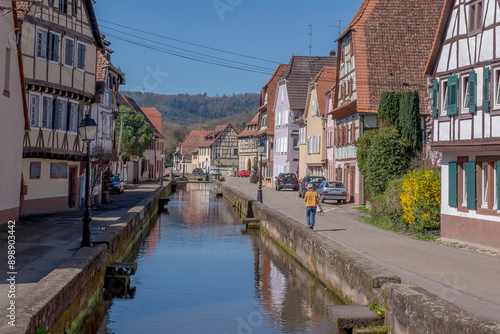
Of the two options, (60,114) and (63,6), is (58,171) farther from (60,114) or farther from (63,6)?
(63,6)

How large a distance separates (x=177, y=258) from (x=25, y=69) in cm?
1072

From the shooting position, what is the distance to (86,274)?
1258 centimetres

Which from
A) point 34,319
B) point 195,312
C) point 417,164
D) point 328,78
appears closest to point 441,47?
point 417,164

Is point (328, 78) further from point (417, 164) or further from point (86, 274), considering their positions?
point (86, 274)

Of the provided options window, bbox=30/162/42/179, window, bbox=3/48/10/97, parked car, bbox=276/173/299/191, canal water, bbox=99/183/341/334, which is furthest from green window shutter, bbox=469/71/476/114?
parked car, bbox=276/173/299/191

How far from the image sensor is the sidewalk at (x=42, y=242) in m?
13.0

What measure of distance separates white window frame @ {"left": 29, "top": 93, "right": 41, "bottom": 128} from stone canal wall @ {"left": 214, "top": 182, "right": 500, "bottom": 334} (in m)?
12.4

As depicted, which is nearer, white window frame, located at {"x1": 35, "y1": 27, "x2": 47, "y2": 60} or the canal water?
the canal water

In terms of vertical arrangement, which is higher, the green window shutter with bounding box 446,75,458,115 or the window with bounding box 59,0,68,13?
the window with bounding box 59,0,68,13

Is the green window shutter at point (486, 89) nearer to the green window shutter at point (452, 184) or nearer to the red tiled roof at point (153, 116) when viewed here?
the green window shutter at point (452, 184)

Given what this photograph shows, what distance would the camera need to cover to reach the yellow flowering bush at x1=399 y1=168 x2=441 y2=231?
22.8 meters

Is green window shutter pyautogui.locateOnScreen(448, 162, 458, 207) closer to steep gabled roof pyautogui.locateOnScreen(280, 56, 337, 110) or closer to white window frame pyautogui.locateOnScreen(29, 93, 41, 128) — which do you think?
white window frame pyautogui.locateOnScreen(29, 93, 41, 128)

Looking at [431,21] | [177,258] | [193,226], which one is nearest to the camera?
[177,258]

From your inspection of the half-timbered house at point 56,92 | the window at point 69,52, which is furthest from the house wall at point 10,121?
the window at point 69,52
